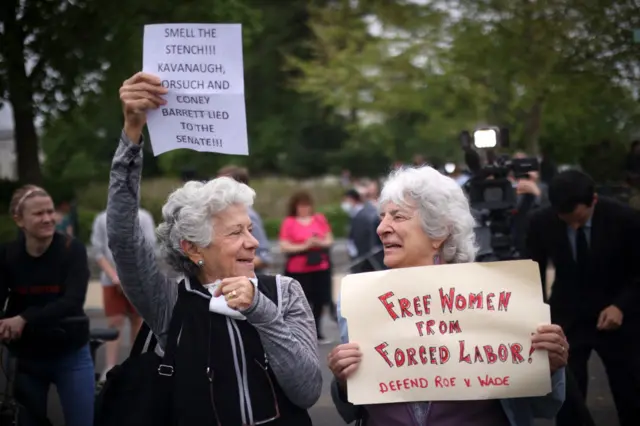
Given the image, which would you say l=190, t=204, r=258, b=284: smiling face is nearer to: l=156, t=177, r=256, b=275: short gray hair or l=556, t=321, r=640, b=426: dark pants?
l=156, t=177, r=256, b=275: short gray hair

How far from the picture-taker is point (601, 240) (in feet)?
20.6

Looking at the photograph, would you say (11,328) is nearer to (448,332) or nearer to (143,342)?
(143,342)

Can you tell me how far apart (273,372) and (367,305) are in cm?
39

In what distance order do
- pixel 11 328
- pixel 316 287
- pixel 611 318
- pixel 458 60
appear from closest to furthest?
pixel 11 328 → pixel 611 318 → pixel 458 60 → pixel 316 287

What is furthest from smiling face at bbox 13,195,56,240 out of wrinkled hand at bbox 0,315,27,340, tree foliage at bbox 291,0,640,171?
tree foliage at bbox 291,0,640,171

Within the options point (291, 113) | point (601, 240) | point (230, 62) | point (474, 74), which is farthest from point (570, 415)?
point (291, 113)

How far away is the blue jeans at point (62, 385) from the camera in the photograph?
5.75 m

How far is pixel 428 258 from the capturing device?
375cm

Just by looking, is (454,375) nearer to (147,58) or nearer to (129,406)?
(129,406)

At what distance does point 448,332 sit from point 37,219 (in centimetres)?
300

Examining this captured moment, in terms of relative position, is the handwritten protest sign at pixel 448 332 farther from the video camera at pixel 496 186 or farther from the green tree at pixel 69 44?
the video camera at pixel 496 186

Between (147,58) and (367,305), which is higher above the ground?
(147,58)

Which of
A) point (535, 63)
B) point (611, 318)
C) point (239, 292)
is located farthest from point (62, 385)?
point (535, 63)

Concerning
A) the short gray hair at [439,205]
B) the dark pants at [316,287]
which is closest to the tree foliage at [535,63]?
the dark pants at [316,287]
